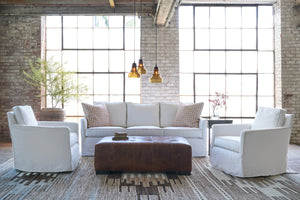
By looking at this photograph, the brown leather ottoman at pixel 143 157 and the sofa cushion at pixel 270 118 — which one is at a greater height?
the sofa cushion at pixel 270 118

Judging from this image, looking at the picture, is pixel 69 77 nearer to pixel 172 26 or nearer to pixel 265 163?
pixel 172 26

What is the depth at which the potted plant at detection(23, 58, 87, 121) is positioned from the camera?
22.5 feet

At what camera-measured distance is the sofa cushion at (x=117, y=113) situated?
6.43 meters

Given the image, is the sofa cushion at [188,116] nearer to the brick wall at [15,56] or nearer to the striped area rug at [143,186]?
the striped area rug at [143,186]

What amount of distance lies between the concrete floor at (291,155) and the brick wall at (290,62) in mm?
979

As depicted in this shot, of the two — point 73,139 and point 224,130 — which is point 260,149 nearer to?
point 224,130

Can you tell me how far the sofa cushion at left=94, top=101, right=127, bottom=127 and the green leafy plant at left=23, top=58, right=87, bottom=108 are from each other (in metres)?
1.21

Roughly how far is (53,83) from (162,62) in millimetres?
2667

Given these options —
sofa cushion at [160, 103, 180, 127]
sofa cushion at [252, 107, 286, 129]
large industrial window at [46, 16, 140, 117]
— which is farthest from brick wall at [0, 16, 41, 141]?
sofa cushion at [252, 107, 286, 129]

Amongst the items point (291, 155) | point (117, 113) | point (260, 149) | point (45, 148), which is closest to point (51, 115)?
point (117, 113)

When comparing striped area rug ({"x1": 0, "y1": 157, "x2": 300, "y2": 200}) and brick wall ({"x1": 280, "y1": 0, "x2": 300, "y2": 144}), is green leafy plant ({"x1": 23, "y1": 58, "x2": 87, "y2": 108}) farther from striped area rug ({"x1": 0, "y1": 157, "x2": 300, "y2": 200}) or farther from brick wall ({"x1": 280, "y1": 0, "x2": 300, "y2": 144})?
brick wall ({"x1": 280, "y1": 0, "x2": 300, "y2": 144})

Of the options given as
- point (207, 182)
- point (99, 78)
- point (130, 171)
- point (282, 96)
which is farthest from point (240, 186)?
point (99, 78)

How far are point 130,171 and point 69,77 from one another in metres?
3.84

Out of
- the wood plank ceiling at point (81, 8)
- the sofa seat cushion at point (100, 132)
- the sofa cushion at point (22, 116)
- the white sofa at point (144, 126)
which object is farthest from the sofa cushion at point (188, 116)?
the sofa cushion at point (22, 116)
